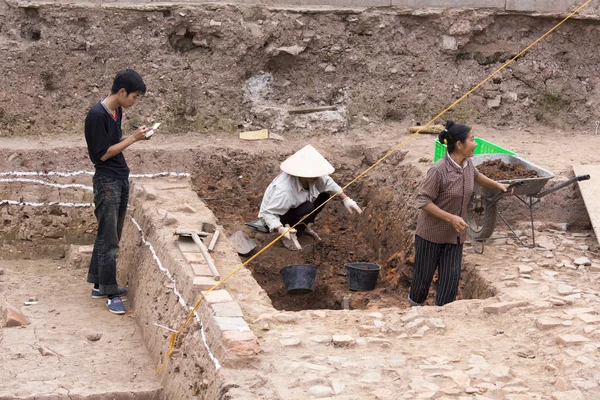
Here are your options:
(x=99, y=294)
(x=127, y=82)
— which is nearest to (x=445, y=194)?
(x=127, y=82)

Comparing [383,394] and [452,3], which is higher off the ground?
[452,3]

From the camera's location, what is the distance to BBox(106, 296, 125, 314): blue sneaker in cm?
803

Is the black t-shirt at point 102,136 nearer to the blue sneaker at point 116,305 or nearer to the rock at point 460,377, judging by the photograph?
the blue sneaker at point 116,305

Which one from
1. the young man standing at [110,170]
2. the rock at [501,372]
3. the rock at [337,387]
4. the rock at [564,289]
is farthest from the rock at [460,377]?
the young man standing at [110,170]

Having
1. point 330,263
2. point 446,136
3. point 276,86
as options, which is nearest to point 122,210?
point 330,263

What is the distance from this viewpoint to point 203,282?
6680mm

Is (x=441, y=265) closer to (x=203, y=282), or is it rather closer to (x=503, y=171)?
(x=503, y=171)

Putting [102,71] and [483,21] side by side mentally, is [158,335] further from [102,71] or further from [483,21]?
[483,21]

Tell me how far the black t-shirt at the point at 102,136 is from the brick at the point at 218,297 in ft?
5.73

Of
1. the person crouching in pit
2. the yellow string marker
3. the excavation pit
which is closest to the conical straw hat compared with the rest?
the person crouching in pit

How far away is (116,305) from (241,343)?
2.72 metres

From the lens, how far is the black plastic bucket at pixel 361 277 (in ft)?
27.4

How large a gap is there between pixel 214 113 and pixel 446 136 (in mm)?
4518

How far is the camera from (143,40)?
A: 419 inches
